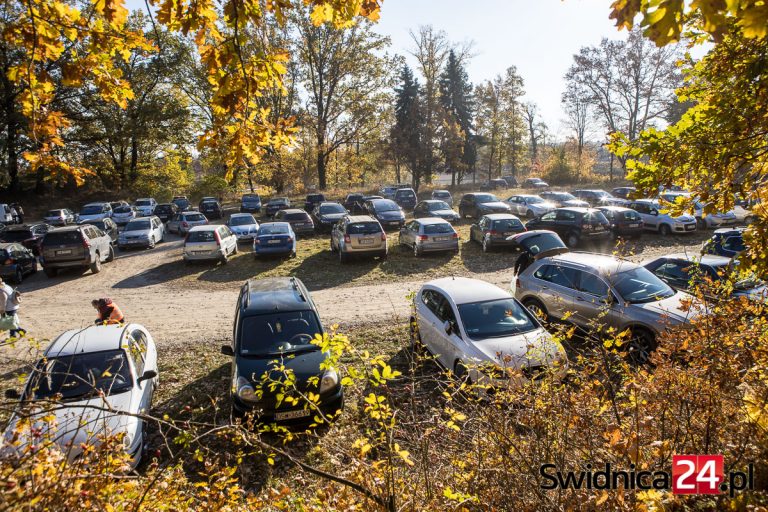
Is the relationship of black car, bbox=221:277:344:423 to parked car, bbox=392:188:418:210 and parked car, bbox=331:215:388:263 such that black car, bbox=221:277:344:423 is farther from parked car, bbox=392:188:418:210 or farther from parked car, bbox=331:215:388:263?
parked car, bbox=392:188:418:210

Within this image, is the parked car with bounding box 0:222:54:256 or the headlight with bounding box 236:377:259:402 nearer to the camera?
the headlight with bounding box 236:377:259:402

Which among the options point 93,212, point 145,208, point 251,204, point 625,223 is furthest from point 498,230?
point 145,208

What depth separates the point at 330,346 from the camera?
350 cm

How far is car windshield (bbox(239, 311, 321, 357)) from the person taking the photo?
6602 mm

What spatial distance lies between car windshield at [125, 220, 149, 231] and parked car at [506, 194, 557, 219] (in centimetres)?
2184

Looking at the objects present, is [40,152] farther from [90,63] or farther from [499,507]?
[499,507]

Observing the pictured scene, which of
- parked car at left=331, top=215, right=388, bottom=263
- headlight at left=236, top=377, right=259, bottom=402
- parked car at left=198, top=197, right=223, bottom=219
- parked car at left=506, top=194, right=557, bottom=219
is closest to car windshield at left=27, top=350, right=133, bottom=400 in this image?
headlight at left=236, top=377, right=259, bottom=402

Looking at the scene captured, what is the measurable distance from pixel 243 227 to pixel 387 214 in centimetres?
781

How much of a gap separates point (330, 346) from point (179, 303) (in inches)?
449

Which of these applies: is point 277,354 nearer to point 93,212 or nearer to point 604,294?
point 604,294

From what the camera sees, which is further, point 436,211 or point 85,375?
point 436,211

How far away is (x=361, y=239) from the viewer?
1628 centimetres

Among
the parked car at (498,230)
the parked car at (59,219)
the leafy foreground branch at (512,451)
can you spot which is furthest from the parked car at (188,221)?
the leafy foreground branch at (512,451)

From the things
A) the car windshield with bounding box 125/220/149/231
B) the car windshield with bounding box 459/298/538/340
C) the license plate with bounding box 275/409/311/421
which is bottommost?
the license plate with bounding box 275/409/311/421
